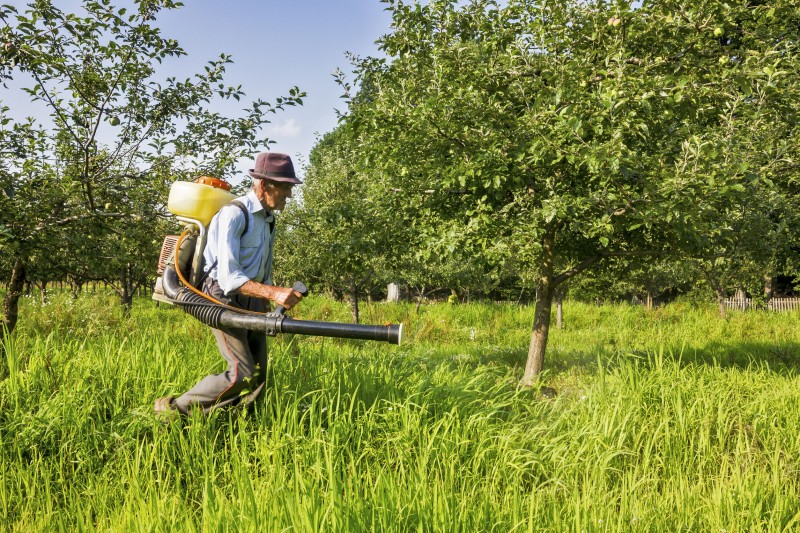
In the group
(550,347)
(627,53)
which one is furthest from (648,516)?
(550,347)

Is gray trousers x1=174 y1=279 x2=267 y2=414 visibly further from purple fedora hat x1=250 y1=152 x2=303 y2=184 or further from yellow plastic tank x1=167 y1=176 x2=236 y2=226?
purple fedora hat x1=250 y1=152 x2=303 y2=184

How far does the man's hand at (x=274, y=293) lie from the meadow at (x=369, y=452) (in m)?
0.82

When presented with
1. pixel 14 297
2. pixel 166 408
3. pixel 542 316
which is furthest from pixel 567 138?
pixel 14 297

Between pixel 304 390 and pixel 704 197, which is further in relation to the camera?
pixel 704 197

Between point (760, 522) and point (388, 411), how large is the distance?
2.37 m

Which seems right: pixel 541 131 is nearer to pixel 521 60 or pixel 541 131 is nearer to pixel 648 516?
pixel 521 60

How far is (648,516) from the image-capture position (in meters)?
3.06

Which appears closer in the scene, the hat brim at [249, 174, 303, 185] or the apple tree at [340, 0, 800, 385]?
the hat brim at [249, 174, 303, 185]

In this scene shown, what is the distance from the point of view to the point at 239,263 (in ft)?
12.0

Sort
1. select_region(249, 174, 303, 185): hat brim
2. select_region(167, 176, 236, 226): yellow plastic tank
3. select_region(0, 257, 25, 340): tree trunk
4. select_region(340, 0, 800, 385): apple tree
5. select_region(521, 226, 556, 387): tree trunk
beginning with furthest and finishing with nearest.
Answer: select_region(521, 226, 556, 387): tree trunk
select_region(0, 257, 25, 340): tree trunk
select_region(340, 0, 800, 385): apple tree
select_region(167, 176, 236, 226): yellow plastic tank
select_region(249, 174, 303, 185): hat brim

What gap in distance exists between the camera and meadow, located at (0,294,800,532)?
276cm

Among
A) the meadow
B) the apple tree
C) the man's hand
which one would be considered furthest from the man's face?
the apple tree

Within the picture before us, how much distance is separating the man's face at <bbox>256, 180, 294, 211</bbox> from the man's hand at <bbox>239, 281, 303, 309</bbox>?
630 mm

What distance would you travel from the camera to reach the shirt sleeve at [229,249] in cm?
350
